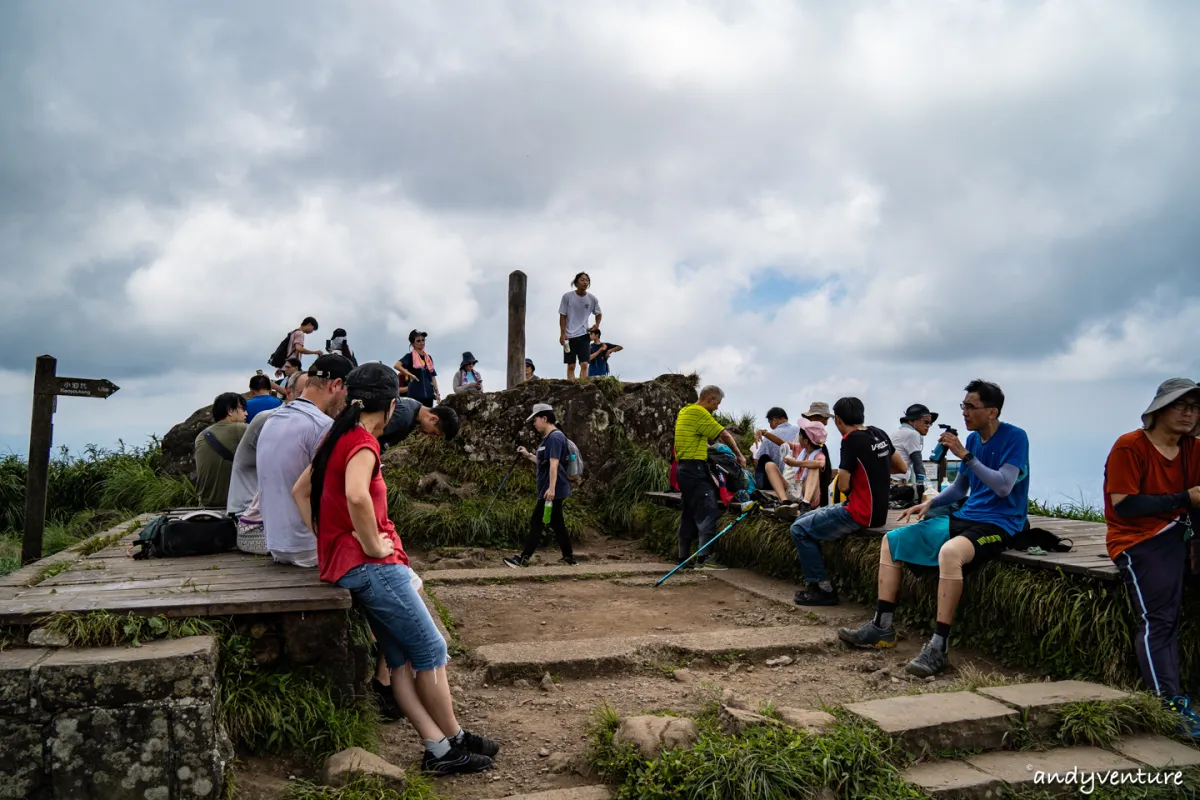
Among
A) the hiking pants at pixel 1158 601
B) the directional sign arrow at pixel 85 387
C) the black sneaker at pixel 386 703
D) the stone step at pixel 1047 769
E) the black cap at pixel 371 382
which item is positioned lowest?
the stone step at pixel 1047 769

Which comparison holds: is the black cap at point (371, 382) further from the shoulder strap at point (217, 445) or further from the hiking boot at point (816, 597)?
the hiking boot at point (816, 597)

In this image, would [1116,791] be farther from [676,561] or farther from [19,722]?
A: [676,561]

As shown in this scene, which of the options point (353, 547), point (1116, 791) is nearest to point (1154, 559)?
point (1116, 791)

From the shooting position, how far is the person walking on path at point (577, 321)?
44.3 ft

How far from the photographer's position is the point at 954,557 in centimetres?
522

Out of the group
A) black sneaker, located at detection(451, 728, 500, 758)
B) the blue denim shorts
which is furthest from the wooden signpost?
black sneaker, located at detection(451, 728, 500, 758)

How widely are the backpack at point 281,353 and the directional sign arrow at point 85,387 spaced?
442 centimetres

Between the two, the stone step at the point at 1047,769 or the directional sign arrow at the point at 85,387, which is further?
the directional sign arrow at the point at 85,387

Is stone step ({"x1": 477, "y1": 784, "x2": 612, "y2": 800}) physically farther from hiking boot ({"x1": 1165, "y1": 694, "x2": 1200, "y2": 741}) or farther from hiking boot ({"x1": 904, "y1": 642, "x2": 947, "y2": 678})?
hiking boot ({"x1": 1165, "y1": 694, "x2": 1200, "y2": 741})

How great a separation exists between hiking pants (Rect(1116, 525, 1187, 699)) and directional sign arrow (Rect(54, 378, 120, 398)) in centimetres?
812

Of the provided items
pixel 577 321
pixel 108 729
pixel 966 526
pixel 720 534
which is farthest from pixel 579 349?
pixel 108 729

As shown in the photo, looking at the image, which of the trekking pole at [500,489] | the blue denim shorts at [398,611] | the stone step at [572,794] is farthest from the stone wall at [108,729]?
the trekking pole at [500,489]

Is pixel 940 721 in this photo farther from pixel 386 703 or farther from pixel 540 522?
pixel 540 522

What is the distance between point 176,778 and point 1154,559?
4644 millimetres
